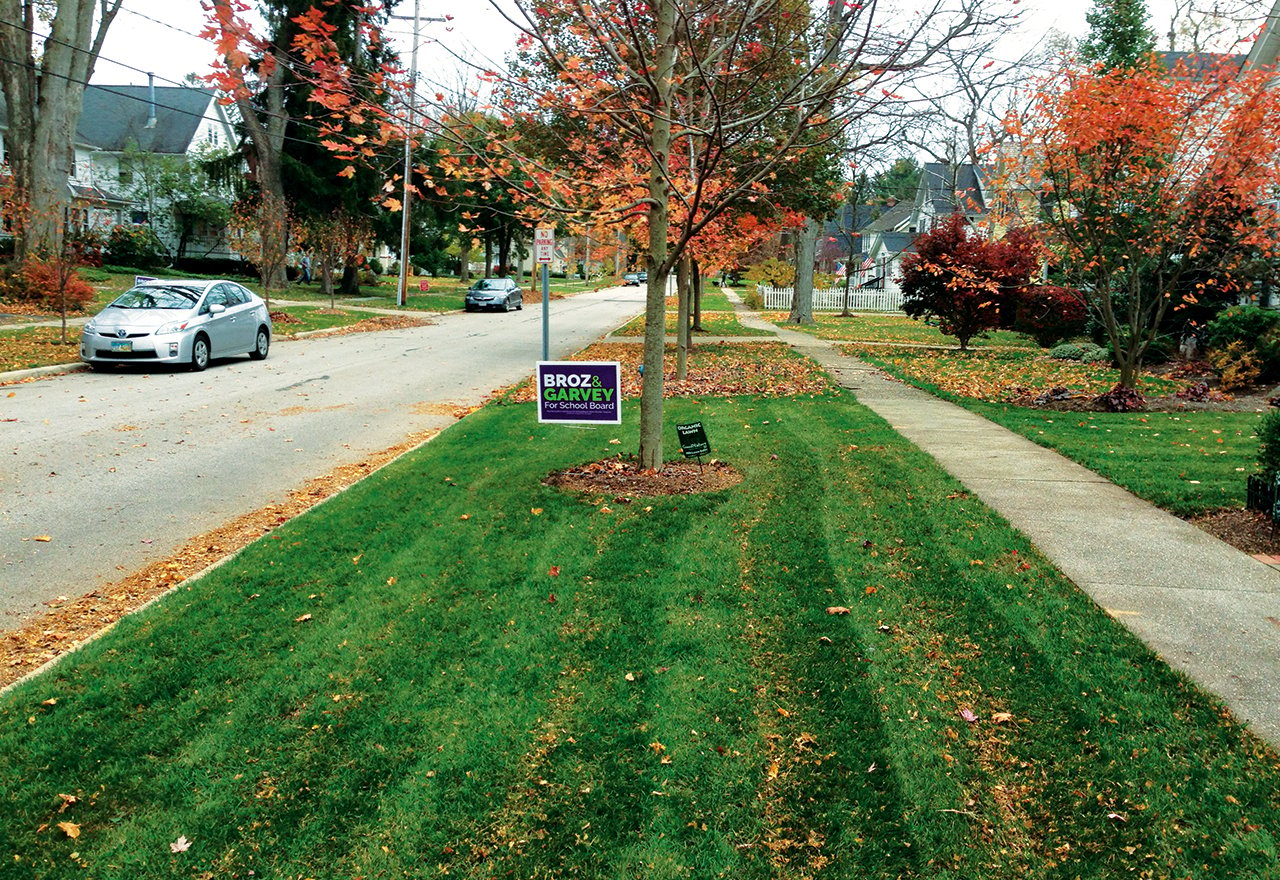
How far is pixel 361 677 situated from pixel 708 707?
161cm

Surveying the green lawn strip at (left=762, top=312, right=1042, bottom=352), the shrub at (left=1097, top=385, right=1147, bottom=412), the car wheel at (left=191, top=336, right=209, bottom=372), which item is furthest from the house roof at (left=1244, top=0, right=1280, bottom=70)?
the car wheel at (left=191, top=336, right=209, bottom=372)

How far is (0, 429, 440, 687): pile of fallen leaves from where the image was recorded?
4703 millimetres

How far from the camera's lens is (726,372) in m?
16.7

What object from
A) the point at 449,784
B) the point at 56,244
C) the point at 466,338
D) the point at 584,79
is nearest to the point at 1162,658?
the point at 449,784

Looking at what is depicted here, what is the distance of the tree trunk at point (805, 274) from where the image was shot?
32969 mm

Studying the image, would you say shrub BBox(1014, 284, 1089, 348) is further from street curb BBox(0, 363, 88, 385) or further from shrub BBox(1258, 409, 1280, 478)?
street curb BBox(0, 363, 88, 385)

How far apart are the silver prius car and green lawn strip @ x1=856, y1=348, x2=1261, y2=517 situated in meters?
12.5

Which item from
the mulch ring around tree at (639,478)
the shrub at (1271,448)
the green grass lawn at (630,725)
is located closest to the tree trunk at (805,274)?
the mulch ring around tree at (639,478)

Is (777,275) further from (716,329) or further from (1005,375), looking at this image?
(1005,375)

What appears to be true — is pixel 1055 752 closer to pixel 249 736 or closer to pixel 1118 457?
pixel 249 736

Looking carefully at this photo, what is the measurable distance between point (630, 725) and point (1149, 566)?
3704 mm

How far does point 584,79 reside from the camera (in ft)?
24.4

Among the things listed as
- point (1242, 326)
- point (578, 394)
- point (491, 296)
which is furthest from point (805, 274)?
point (578, 394)

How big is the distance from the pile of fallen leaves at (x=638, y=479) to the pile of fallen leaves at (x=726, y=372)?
17.9ft
